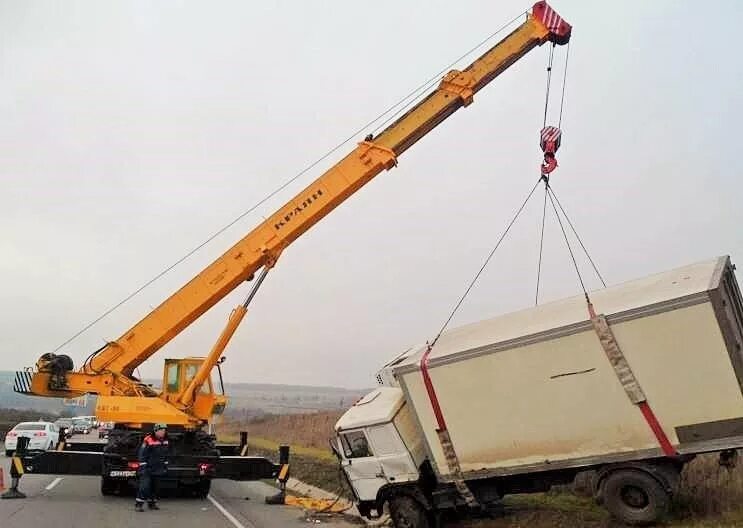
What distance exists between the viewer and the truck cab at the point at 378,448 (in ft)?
33.0

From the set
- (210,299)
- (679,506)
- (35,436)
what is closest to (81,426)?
(35,436)

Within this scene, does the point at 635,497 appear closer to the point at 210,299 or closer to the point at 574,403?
the point at 574,403

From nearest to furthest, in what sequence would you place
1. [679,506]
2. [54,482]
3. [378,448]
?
[679,506], [378,448], [54,482]

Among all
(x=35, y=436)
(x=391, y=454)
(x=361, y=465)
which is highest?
(x=391, y=454)

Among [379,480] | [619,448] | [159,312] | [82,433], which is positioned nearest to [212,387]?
[159,312]

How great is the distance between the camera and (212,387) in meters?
15.2

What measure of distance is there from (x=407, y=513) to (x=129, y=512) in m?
5.57

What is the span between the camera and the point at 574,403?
8.42 m

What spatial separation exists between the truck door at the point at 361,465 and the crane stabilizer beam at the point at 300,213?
504 centimetres

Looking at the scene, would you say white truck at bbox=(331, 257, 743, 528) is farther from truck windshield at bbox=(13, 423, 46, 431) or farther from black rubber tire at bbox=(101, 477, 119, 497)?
truck windshield at bbox=(13, 423, 46, 431)

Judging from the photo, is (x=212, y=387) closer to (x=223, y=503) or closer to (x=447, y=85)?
(x=223, y=503)

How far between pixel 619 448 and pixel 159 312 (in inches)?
397

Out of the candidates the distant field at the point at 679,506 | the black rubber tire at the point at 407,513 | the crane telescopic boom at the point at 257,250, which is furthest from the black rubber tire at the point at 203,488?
the distant field at the point at 679,506

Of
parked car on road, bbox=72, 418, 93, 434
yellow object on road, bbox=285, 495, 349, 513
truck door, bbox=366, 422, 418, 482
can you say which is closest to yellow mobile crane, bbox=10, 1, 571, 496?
yellow object on road, bbox=285, 495, 349, 513
